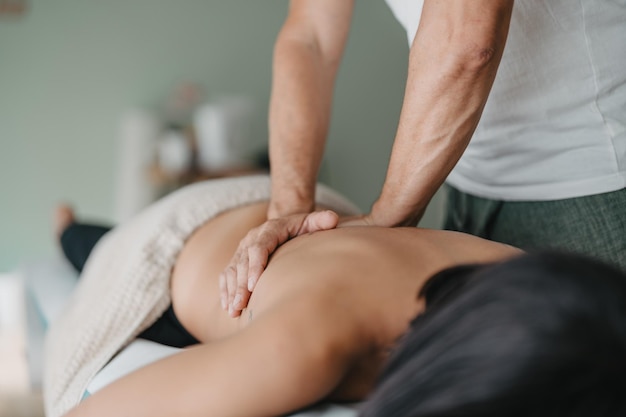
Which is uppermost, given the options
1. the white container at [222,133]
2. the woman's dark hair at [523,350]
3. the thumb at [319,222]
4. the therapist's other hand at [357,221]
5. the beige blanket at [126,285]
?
the woman's dark hair at [523,350]

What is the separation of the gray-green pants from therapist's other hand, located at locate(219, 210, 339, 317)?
1.31 ft

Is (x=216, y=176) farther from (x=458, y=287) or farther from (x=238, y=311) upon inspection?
(x=458, y=287)

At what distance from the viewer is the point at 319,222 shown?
120 cm

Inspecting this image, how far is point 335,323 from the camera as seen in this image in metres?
0.83

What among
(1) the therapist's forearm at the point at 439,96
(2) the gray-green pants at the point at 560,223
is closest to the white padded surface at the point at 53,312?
(1) the therapist's forearm at the point at 439,96

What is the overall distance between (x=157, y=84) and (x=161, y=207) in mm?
2274

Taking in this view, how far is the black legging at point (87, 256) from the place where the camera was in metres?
1.33

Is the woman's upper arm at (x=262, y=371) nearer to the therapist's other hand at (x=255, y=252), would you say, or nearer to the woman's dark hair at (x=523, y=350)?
the woman's dark hair at (x=523, y=350)

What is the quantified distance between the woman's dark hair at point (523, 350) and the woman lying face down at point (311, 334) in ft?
0.05

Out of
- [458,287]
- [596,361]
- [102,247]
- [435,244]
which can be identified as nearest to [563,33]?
[435,244]

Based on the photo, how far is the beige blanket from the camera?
1.26 meters

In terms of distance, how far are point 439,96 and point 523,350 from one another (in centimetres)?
57

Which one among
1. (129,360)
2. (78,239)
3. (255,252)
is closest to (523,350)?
(255,252)

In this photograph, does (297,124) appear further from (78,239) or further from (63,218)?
(63,218)
